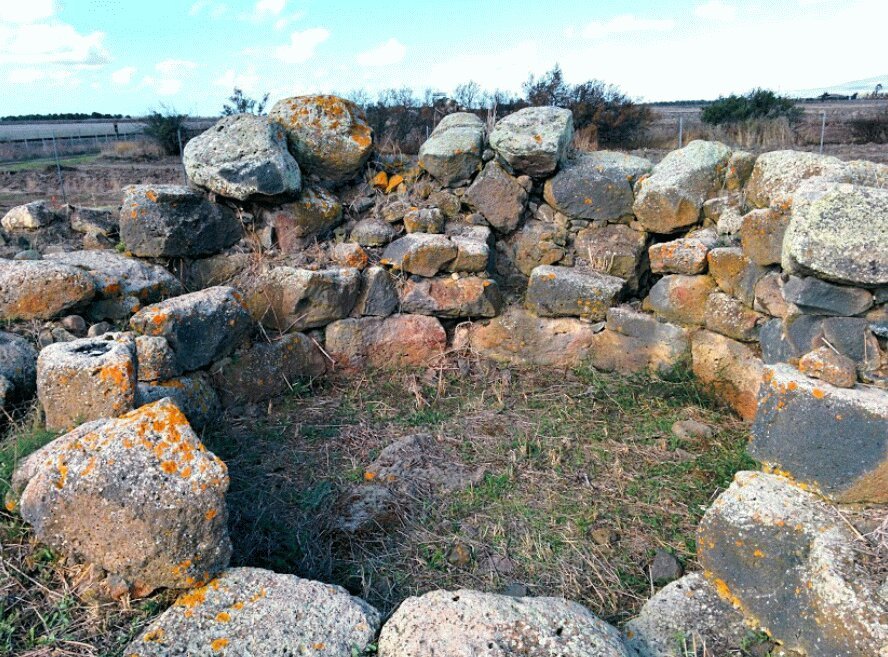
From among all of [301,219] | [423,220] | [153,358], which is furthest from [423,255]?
[153,358]

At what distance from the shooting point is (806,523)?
2582 millimetres

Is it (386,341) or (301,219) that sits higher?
(301,219)

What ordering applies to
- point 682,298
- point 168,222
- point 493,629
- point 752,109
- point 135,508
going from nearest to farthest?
point 493,629 < point 135,508 < point 682,298 < point 168,222 < point 752,109

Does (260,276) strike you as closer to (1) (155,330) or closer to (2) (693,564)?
(1) (155,330)

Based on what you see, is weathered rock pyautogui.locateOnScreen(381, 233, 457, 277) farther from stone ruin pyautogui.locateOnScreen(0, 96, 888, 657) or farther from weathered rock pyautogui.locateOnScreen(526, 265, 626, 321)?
weathered rock pyautogui.locateOnScreen(526, 265, 626, 321)

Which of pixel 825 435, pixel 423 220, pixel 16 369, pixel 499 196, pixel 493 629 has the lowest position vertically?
pixel 493 629

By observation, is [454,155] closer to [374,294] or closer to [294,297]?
[374,294]

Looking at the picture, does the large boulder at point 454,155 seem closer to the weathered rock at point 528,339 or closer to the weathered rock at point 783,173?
the weathered rock at point 528,339

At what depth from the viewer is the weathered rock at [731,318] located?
13.6 ft

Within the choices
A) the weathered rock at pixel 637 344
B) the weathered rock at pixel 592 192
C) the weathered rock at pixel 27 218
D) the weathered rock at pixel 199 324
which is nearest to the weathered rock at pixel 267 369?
the weathered rock at pixel 199 324

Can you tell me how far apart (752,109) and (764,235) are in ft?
48.3

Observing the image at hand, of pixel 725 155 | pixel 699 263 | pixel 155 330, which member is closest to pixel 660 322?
pixel 699 263

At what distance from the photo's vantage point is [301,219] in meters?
5.25

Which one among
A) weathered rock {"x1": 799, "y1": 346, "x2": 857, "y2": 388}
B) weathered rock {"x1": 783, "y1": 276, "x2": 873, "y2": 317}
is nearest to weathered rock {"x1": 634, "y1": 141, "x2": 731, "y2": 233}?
weathered rock {"x1": 783, "y1": 276, "x2": 873, "y2": 317}
